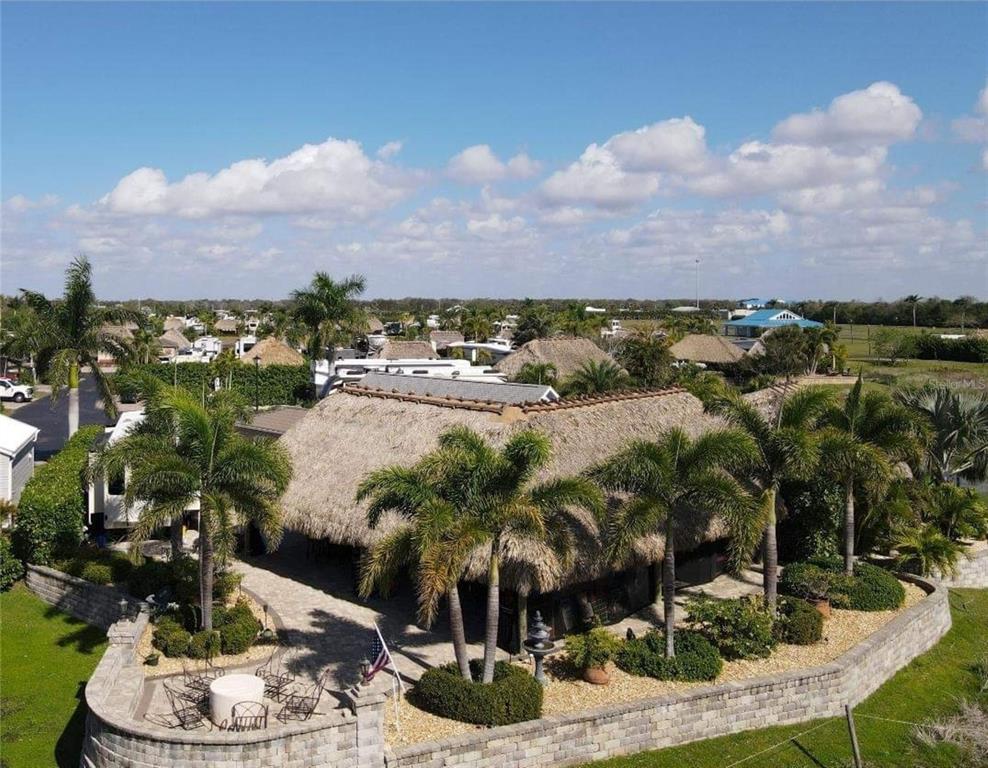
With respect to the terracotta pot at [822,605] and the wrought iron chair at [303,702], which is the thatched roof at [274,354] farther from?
the wrought iron chair at [303,702]

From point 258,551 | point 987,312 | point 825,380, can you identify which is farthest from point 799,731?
point 987,312

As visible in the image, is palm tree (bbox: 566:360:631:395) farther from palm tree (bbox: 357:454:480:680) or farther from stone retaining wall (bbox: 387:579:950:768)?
palm tree (bbox: 357:454:480:680)

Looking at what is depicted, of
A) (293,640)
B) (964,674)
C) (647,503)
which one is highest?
(647,503)

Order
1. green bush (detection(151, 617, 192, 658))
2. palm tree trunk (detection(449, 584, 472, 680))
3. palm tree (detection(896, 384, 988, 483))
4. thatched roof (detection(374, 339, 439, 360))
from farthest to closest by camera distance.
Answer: thatched roof (detection(374, 339, 439, 360)) < palm tree (detection(896, 384, 988, 483)) < green bush (detection(151, 617, 192, 658)) < palm tree trunk (detection(449, 584, 472, 680))

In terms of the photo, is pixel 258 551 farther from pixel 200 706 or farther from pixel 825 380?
pixel 825 380

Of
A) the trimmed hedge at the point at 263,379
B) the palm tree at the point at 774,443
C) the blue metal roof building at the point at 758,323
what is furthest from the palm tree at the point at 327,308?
the blue metal roof building at the point at 758,323

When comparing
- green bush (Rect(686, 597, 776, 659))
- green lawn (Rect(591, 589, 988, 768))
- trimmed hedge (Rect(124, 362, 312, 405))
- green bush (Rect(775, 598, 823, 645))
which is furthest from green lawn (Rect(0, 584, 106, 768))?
trimmed hedge (Rect(124, 362, 312, 405))

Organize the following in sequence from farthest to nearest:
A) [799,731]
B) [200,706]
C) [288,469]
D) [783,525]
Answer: [783,525]
[288,469]
[799,731]
[200,706]
